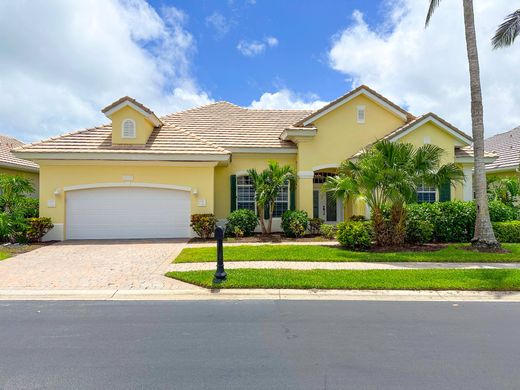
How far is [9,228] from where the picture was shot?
12.2 metres

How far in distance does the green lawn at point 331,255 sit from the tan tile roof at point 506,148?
37.9ft

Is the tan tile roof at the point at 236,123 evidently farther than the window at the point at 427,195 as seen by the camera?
Yes

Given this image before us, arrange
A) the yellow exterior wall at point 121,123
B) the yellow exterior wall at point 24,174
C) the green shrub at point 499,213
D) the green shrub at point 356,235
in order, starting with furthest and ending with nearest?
the yellow exterior wall at point 24,174, the yellow exterior wall at point 121,123, the green shrub at point 499,213, the green shrub at point 356,235

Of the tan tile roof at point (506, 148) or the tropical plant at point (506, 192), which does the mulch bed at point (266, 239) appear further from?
the tan tile roof at point (506, 148)

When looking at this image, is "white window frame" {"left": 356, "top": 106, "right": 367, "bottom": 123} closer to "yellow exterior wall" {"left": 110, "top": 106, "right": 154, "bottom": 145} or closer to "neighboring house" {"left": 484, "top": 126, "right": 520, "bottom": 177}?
"neighboring house" {"left": 484, "top": 126, "right": 520, "bottom": 177}

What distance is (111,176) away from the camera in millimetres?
13836

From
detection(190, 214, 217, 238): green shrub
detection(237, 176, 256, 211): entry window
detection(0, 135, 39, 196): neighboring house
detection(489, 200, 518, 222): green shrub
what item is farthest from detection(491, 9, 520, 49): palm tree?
detection(0, 135, 39, 196): neighboring house

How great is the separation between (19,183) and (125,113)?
16.3 feet

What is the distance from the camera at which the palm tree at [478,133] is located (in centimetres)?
1062

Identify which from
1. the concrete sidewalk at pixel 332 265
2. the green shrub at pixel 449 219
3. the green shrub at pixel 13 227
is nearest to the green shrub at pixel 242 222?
the concrete sidewalk at pixel 332 265

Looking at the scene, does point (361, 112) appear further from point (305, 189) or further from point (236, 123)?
point (236, 123)

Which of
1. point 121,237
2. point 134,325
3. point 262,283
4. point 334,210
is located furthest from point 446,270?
point 121,237

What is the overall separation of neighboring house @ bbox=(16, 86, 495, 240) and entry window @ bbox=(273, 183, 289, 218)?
50 mm

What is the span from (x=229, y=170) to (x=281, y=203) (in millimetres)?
3010
